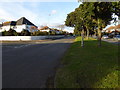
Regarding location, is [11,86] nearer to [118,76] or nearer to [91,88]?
[91,88]

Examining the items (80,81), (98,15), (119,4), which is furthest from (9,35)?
(80,81)

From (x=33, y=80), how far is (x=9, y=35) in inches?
1505

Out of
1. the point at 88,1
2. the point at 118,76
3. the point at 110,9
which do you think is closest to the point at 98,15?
the point at 110,9

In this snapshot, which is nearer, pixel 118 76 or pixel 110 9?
pixel 118 76

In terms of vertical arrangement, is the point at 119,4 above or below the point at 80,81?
above

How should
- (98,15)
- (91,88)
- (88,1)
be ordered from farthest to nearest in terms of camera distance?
(98,15)
(88,1)
(91,88)

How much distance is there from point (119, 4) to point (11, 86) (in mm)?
9737

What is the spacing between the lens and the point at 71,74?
4.79 meters

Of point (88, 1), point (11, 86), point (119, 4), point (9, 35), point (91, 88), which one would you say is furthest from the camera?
point (9, 35)

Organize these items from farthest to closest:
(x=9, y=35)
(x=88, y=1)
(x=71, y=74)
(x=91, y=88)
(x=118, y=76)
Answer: (x=9, y=35)
(x=88, y=1)
(x=71, y=74)
(x=118, y=76)
(x=91, y=88)

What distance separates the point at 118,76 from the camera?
4484 mm

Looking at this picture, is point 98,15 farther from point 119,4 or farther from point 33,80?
point 33,80

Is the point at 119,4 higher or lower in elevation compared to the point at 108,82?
higher

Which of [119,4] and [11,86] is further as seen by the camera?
[119,4]
